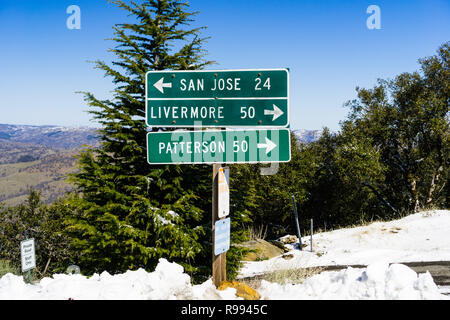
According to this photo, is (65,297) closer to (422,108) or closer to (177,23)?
(177,23)

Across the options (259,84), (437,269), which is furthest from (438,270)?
(259,84)

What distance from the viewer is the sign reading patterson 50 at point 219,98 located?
13.0ft

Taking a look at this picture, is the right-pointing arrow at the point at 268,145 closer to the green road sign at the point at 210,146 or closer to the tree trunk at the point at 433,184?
the green road sign at the point at 210,146

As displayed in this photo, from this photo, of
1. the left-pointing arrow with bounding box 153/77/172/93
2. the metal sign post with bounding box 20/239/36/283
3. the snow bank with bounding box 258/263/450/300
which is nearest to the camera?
→ the snow bank with bounding box 258/263/450/300

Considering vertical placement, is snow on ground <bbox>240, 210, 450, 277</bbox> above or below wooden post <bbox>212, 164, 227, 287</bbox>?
below

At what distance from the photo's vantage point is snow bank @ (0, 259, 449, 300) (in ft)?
11.2

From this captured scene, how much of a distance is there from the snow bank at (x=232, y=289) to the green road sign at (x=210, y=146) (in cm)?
146

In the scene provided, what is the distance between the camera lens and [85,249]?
842cm

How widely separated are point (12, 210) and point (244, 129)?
2227 cm

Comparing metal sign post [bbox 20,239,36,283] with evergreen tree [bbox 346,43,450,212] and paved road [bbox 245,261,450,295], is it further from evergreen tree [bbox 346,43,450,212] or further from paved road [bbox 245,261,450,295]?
evergreen tree [bbox 346,43,450,212]

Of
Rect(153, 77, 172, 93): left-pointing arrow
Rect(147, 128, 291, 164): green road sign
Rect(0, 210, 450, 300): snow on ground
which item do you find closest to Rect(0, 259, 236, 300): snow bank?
Rect(0, 210, 450, 300): snow on ground

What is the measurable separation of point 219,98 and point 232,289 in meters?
2.31

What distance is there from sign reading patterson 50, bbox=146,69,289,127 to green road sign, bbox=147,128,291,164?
131 millimetres
